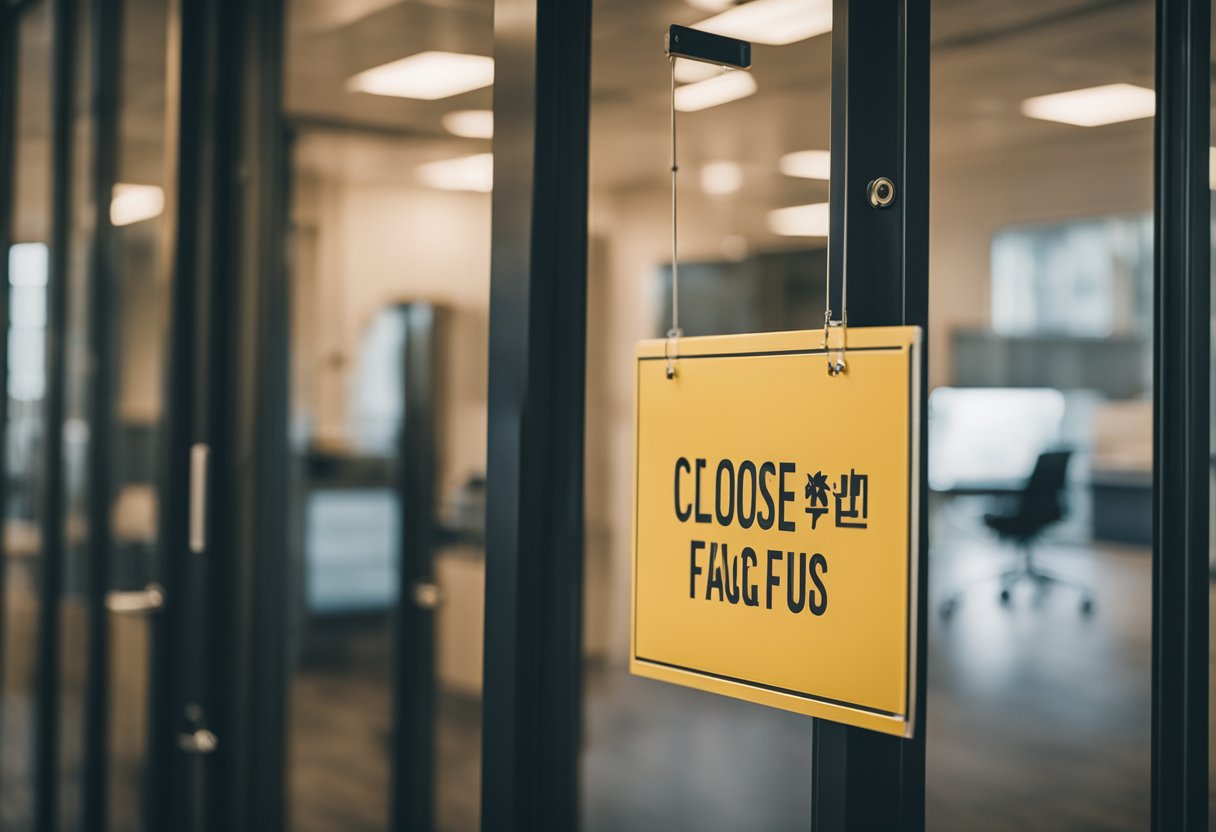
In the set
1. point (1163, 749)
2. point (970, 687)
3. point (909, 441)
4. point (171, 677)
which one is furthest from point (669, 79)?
point (171, 677)

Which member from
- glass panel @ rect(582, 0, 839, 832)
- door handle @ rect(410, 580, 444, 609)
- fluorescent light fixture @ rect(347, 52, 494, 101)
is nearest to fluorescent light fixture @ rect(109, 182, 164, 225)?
fluorescent light fixture @ rect(347, 52, 494, 101)

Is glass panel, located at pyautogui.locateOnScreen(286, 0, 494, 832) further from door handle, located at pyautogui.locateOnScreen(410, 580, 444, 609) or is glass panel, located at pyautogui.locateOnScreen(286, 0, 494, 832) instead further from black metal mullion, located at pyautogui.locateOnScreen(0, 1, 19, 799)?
black metal mullion, located at pyautogui.locateOnScreen(0, 1, 19, 799)

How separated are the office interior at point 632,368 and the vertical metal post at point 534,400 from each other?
7cm

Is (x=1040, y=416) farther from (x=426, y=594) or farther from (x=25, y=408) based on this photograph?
(x=25, y=408)

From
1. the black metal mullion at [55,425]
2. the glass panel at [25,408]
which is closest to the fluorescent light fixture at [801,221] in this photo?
the black metal mullion at [55,425]

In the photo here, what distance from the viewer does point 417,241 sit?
7.94ft

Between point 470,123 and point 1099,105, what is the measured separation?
3.33 feet

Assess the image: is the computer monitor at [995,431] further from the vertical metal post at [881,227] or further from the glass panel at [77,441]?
the glass panel at [77,441]

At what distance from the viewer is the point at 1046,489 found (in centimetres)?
257

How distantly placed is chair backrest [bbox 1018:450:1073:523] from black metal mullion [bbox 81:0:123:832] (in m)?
1.98

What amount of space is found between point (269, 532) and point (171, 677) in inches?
14.8

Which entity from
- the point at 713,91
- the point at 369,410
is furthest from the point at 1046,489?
the point at 713,91

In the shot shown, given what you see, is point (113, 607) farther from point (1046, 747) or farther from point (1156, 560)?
point (1156, 560)

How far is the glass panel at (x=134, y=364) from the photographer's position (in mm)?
2410
